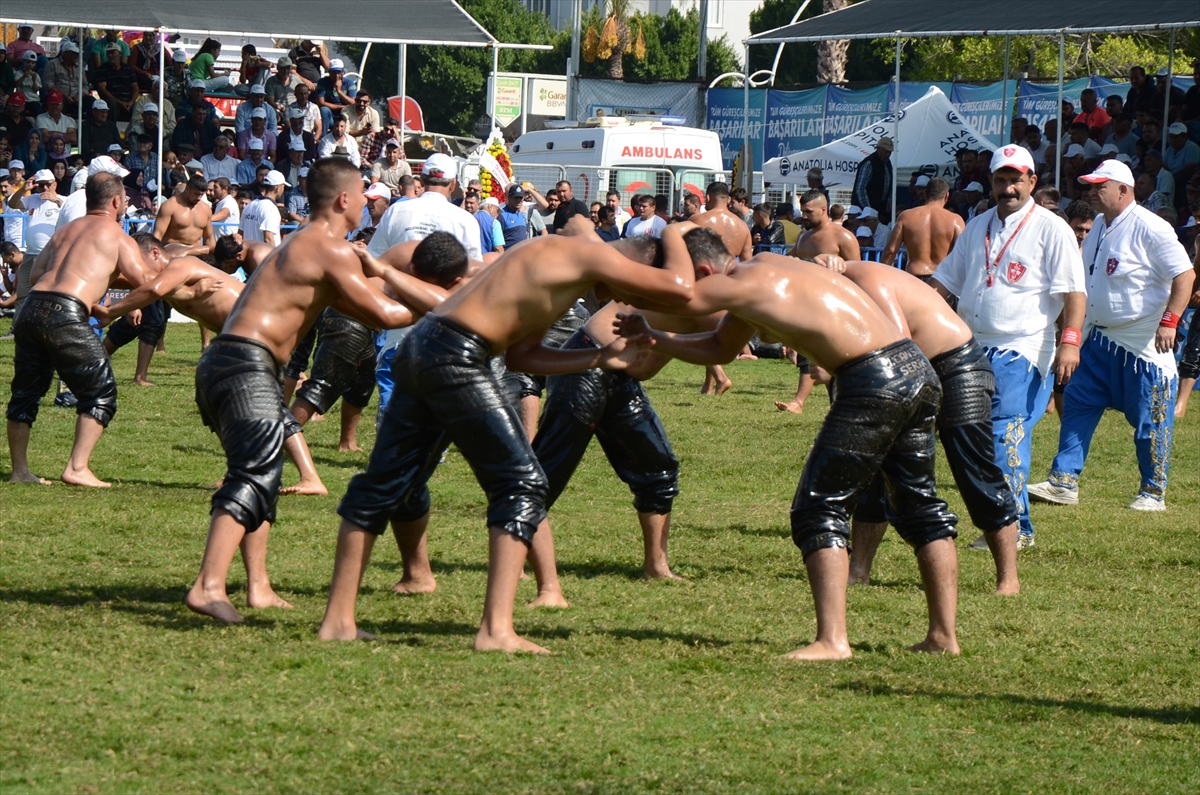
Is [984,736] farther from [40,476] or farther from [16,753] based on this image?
[40,476]

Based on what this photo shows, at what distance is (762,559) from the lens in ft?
25.5

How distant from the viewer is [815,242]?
40.6ft

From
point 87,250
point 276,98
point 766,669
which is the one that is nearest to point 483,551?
point 766,669

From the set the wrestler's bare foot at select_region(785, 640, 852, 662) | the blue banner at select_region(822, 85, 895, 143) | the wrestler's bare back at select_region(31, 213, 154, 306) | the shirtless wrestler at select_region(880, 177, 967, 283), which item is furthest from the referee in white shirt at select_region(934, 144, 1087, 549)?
the blue banner at select_region(822, 85, 895, 143)

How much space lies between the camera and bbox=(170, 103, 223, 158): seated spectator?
75.7ft

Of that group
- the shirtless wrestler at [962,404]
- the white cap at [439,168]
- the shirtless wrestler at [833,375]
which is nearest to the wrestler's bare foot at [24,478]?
the white cap at [439,168]

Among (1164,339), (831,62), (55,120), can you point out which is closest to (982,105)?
(831,62)

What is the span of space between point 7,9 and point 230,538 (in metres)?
16.3

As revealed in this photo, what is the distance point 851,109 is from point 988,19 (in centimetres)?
921

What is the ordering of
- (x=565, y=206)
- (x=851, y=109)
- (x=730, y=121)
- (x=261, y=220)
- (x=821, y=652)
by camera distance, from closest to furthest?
(x=821, y=652) < (x=261, y=220) < (x=565, y=206) < (x=851, y=109) < (x=730, y=121)

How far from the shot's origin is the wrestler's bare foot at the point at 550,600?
643cm

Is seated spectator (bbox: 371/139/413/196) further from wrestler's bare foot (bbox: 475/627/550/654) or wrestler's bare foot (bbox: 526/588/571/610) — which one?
wrestler's bare foot (bbox: 475/627/550/654)

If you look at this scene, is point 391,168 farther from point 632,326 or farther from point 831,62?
point 831,62

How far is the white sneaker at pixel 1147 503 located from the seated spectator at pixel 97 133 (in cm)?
1725
